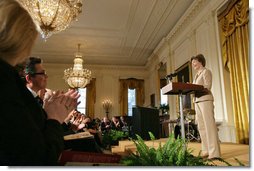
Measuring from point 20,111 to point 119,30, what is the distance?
5.91 meters

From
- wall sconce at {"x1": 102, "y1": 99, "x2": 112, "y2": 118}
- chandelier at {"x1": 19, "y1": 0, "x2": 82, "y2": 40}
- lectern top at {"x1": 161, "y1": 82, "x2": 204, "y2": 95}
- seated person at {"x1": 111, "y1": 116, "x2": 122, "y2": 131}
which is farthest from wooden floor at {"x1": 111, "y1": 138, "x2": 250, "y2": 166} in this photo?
wall sconce at {"x1": 102, "y1": 99, "x2": 112, "y2": 118}

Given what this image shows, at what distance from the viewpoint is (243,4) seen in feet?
6.91

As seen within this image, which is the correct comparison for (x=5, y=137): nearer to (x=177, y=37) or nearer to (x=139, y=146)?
(x=139, y=146)

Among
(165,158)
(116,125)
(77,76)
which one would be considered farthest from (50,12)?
(116,125)

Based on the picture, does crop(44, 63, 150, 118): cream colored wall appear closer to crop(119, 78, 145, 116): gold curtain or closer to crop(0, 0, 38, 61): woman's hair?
crop(119, 78, 145, 116): gold curtain

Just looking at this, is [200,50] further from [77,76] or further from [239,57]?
[77,76]

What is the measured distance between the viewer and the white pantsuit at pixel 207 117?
2069 mm

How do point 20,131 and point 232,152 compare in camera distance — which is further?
point 232,152

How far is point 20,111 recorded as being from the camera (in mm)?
682

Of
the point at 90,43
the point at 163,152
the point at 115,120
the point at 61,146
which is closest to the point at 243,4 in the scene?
the point at 163,152

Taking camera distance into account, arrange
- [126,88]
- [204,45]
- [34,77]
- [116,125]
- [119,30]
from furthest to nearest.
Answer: [119,30], [126,88], [116,125], [204,45], [34,77]

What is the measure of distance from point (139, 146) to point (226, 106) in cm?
186

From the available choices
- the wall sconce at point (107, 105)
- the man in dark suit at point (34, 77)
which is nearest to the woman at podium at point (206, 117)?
the man in dark suit at point (34, 77)

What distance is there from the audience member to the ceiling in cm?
342
